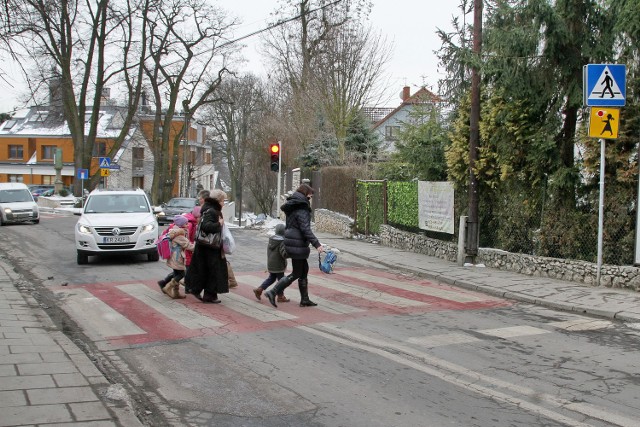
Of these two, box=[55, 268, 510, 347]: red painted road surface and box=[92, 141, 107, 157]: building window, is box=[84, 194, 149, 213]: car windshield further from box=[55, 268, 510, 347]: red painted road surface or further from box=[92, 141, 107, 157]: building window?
box=[92, 141, 107, 157]: building window

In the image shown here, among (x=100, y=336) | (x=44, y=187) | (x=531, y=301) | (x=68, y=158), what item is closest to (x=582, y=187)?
(x=531, y=301)

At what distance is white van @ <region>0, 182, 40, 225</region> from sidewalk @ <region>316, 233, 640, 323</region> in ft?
56.1

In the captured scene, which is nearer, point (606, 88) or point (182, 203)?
point (606, 88)

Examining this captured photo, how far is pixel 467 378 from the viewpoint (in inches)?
247

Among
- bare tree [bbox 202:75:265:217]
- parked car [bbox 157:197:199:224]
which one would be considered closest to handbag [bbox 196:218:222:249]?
parked car [bbox 157:197:199:224]

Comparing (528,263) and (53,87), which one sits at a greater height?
(53,87)

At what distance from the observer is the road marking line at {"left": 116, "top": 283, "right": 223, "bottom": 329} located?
8648 mm

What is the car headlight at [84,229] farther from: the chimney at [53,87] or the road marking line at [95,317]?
the road marking line at [95,317]

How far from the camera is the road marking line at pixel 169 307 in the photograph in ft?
28.4

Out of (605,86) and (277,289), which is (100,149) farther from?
(605,86)

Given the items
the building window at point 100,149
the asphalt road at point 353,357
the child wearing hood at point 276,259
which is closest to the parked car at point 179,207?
the asphalt road at point 353,357

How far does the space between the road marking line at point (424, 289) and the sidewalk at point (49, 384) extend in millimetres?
6422

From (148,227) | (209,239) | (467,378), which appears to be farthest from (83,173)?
(467,378)

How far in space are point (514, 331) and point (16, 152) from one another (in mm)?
80741
